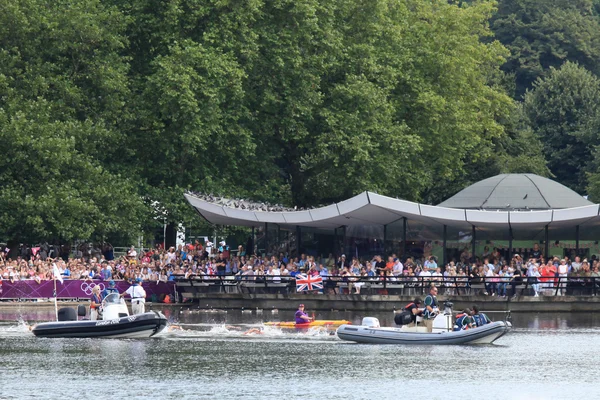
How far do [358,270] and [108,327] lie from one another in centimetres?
1418

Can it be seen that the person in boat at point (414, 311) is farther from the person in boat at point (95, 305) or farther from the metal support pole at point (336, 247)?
the metal support pole at point (336, 247)

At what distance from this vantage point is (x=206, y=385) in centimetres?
3091

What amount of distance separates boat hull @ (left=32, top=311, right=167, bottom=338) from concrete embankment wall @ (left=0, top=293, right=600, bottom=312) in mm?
10915

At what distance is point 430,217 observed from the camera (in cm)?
5400

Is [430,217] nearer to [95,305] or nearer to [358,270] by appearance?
[358,270]

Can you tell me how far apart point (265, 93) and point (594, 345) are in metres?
27.4

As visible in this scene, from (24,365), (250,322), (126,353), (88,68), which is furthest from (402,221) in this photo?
(24,365)

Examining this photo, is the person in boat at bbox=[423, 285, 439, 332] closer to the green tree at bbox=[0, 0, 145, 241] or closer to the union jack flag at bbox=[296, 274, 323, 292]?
the union jack flag at bbox=[296, 274, 323, 292]

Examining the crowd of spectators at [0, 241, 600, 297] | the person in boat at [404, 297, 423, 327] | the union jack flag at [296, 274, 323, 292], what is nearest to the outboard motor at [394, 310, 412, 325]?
the person in boat at [404, 297, 423, 327]

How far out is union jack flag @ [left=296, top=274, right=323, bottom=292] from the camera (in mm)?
52250

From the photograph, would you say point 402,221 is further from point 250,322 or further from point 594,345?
point 594,345

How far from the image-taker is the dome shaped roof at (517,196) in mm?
58500

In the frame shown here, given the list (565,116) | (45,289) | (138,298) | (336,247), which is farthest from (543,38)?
(138,298)

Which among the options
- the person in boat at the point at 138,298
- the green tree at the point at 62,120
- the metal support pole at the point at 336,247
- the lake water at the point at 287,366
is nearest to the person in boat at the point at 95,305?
the lake water at the point at 287,366
